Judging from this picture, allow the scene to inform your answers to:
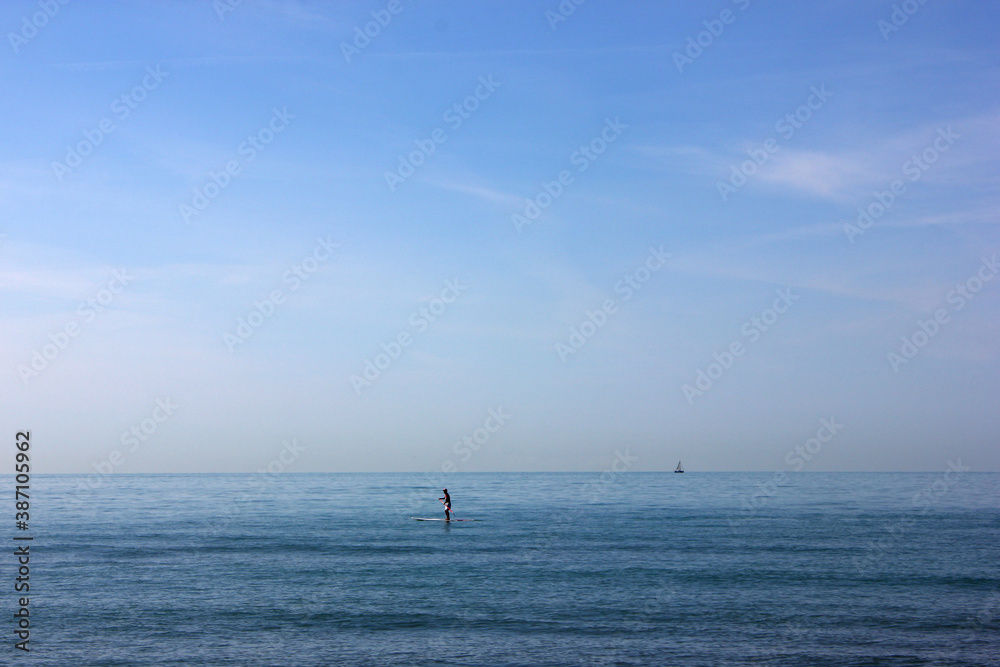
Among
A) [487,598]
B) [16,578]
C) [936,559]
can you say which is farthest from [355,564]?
[936,559]

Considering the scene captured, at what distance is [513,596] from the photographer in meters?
39.0

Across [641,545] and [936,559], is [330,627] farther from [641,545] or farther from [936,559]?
[936,559]

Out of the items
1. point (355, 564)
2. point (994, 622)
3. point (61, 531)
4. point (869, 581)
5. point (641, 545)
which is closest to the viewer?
point (994, 622)

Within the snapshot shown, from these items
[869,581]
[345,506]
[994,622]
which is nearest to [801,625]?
[994,622]

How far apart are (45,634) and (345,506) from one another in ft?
265

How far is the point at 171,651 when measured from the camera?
98.9 ft

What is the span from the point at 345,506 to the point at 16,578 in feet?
222

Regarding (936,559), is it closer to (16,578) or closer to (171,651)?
(171,651)

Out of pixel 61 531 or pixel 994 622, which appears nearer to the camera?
pixel 994 622

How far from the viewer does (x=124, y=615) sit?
35688 millimetres

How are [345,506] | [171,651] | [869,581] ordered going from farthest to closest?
[345,506], [869,581], [171,651]

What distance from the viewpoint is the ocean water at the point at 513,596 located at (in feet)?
99.1

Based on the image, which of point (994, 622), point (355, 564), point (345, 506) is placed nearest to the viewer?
point (994, 622)

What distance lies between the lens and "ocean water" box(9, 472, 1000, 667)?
30219mm
